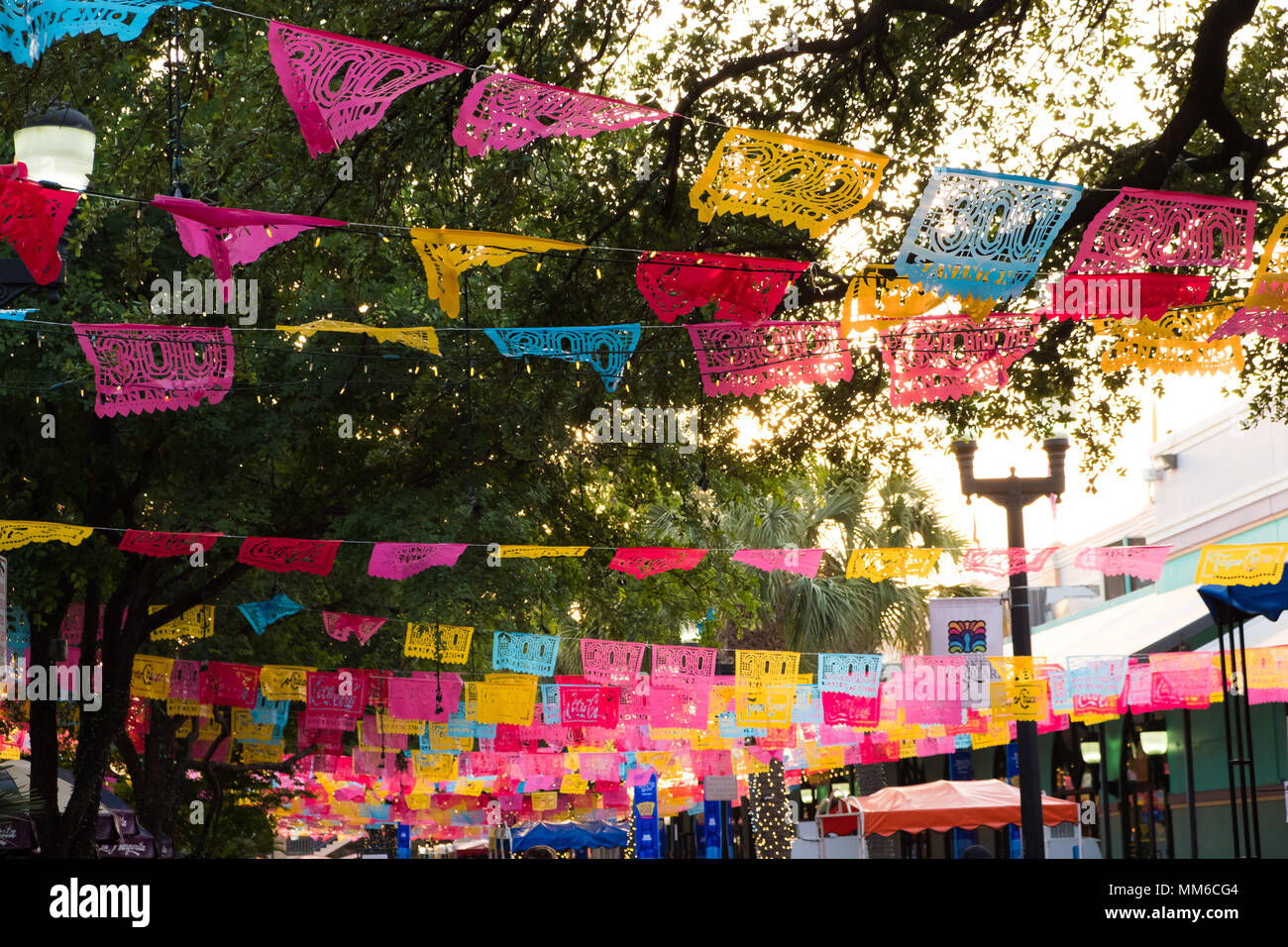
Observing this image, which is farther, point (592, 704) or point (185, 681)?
point (592, 704)

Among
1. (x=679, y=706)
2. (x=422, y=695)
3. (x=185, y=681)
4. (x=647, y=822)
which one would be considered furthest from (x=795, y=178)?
(x=647, y=822)

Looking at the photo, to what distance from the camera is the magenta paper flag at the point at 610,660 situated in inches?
905

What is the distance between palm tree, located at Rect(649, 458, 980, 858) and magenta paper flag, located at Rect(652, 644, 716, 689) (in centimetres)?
430

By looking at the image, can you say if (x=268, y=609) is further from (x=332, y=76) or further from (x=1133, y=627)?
(x=332, y=76)

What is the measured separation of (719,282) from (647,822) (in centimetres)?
3281

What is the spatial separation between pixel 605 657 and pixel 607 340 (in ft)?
42.0

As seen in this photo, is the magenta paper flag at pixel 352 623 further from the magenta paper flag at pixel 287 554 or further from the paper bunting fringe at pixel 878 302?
the paper bunting fringe at pixel 878 302

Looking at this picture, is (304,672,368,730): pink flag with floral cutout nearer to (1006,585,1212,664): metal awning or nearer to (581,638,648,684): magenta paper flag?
(581,638,648,684): magenta paper flag

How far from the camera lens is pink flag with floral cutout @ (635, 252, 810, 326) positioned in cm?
975

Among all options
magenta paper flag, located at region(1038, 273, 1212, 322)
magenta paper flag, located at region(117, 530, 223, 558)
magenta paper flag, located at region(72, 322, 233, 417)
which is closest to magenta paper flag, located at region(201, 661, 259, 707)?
magenta paper flag, located at region(117, 530, 223, 558)

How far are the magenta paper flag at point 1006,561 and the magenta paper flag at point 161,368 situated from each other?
764 cm

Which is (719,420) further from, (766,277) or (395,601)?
(395,601)

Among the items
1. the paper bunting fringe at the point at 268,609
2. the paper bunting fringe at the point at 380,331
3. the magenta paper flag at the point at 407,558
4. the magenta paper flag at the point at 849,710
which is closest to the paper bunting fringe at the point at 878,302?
the paper bunting fringe at the point at 380,331

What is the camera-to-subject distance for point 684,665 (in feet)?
78.0
